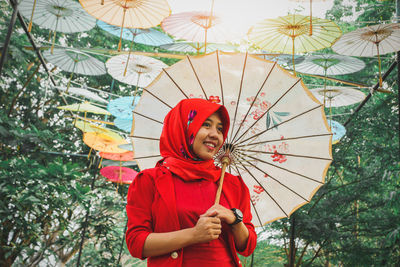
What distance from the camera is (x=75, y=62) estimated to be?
494 centimetres

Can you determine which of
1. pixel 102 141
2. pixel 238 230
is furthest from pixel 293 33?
pixel 102 141

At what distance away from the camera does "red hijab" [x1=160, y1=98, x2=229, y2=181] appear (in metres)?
1.45

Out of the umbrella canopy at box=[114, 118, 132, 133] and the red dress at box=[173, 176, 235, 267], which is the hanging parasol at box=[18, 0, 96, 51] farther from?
the red dress at box=[173, 176, 235, 267]

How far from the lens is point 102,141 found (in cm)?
553

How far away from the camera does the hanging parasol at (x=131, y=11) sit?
319 centimetres

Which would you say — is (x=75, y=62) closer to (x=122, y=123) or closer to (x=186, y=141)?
(x=122, y=123)

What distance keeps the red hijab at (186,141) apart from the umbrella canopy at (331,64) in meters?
3.03

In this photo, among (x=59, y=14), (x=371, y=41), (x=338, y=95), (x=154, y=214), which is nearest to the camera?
(x=154, y=214)

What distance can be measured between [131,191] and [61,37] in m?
8.03

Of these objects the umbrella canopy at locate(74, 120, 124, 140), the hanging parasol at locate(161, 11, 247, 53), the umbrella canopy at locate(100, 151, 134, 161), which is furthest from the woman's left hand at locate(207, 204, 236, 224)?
the umbrella canopy at locate(100, 151, 134, 161)

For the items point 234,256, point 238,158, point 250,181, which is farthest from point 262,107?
point 234,256

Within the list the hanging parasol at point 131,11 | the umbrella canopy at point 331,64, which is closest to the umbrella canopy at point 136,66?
the hanging parasol at point 131,11

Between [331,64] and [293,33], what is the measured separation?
121 centimetres

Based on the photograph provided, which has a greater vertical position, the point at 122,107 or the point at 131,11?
the point at 131,11
